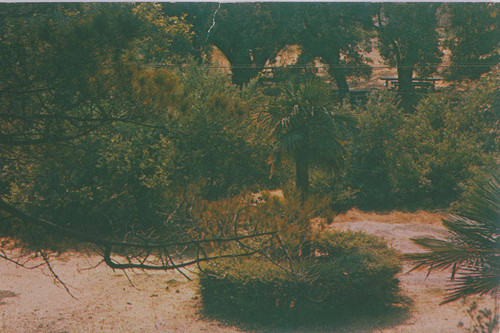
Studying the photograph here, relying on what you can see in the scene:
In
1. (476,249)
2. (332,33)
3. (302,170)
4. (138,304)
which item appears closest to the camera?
(476,249)

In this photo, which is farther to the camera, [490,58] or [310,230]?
[490,58]

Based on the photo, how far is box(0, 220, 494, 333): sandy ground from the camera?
785 cm

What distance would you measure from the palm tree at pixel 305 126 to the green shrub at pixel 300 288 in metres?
1.87

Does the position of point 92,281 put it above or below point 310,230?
below

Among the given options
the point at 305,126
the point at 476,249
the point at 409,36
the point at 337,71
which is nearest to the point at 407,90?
the point at 337,71

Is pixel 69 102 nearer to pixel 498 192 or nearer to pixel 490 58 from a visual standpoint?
pixel 498 192

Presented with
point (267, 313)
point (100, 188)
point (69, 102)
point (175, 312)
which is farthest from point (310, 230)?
point (100, 188)

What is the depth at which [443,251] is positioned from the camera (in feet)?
19.5

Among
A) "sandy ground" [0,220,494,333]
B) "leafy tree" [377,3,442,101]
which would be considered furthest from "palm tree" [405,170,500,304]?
"leafy tree" [377,3,442,101]

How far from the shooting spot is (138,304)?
866 cm

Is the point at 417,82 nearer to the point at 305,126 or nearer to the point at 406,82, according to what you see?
the point at 406,82

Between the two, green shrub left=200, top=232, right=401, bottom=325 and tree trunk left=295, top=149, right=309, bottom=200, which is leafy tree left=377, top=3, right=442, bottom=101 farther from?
green shrub left=200, top=232, right=401, bottom=325

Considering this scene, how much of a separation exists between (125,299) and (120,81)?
3.73 meters

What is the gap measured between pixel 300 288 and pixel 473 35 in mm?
7277
